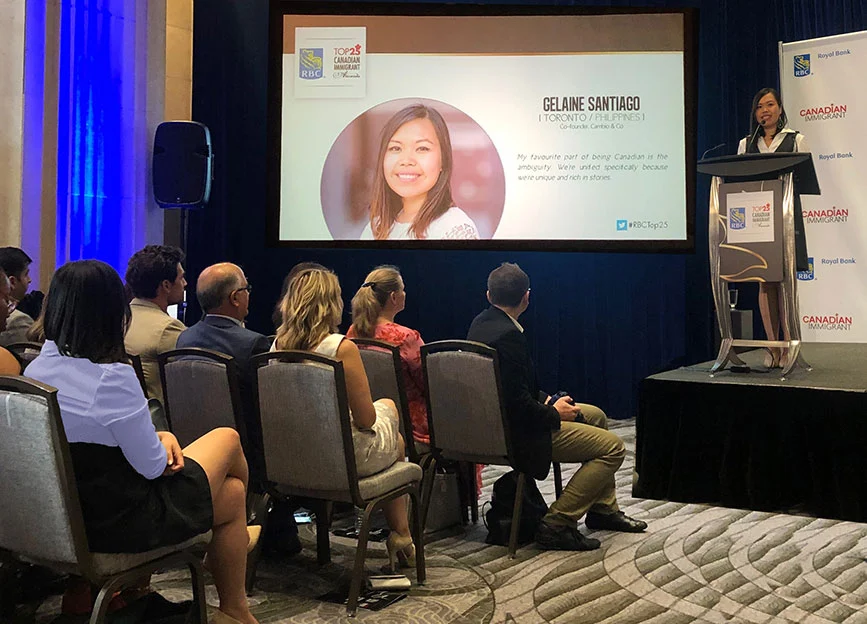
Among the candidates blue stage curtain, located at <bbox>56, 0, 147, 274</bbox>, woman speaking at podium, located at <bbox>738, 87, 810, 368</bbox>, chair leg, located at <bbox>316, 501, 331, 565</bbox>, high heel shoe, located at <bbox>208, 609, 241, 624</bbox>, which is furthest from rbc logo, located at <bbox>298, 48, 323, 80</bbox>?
high heel shoe, located at <bbox>208, 609, 241, 624</bbox>

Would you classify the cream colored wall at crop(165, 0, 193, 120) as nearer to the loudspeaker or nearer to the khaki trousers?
the loudspeaker

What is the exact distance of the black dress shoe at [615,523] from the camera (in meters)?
3.52

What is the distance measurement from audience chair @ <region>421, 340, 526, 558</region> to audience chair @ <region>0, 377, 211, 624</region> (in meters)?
1.46

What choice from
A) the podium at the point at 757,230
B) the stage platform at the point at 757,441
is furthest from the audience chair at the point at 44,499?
the podium at the point at 757,230

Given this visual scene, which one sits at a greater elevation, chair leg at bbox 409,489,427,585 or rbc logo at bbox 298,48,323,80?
rbc logo at bbox 298,48,323,80

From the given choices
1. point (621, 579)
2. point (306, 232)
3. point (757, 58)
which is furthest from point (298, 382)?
point (757, 58)

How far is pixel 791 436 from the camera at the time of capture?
232 cm

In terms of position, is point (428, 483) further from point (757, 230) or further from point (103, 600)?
point (103, 600)

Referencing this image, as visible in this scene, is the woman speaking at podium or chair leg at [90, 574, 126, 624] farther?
the woman speaking at podium

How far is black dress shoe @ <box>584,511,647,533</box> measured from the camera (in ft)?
11.5

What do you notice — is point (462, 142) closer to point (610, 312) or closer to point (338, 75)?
point (338, 75)

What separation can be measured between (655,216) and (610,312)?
2.86 ft

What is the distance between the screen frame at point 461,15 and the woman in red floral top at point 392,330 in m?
2.56

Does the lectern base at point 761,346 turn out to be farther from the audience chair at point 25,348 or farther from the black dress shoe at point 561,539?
the audience chair at point 25,348
